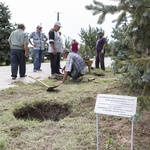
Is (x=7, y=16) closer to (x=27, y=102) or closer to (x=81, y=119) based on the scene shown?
(x=27, y=102)

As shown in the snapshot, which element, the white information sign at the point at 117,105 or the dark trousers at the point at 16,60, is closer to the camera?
the white information sign at the point at 117,105

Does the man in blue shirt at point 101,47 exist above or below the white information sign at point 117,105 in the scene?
above

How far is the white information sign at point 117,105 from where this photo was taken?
2.51 metres

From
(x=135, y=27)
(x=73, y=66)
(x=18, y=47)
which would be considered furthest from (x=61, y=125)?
(x=18, y=47)

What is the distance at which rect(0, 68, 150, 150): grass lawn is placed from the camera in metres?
2.87

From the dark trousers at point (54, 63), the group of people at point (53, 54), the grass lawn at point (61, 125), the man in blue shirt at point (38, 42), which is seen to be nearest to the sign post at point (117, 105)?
the grass lawn at point (61, 125)

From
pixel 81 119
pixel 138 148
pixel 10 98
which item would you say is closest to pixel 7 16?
pixel 10 98

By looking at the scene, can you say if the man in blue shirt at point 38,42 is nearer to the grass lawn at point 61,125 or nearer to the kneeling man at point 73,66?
the kneeling man at point 73,66

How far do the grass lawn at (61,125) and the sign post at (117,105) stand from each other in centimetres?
48

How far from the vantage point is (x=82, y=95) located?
4.79 metres

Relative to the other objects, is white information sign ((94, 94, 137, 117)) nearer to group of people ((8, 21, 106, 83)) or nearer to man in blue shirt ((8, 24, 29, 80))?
group of people ((8, 21, 106, 83))

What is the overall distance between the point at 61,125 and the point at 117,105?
40.9 inches

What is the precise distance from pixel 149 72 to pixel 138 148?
0.87 metres

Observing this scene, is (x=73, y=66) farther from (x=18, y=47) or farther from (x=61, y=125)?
(x=61, y=125)
